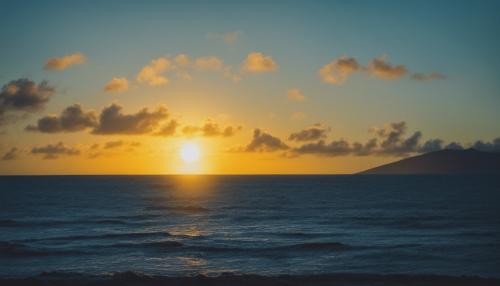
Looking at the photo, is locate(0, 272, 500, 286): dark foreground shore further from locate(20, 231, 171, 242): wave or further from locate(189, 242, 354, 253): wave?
locate(20, 231, 171, 242): wave

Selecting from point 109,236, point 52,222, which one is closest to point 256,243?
point 109,236

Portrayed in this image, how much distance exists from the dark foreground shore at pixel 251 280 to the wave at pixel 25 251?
39.9ft

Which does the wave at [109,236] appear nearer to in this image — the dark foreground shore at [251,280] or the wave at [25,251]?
the wave at [25,251]

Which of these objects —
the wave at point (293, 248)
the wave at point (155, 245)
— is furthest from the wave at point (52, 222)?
the wave at point (293, 248)

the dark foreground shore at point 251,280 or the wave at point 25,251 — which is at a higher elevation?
the dark foreground shore at point 251,280

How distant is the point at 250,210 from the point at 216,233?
31.9 metres

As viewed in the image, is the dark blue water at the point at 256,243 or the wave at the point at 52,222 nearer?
the dark blue water at the point at 256,243

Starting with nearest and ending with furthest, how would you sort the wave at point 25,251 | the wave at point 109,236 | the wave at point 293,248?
the wave at point 25,251
the wave at point 293,248
the wave at point 109,236

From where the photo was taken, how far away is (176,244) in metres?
47.8

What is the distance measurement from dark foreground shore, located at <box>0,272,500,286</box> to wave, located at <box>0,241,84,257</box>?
39.9ft

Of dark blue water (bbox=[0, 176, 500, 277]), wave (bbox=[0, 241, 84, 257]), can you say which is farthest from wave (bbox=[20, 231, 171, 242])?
wave (bbox=[0, 241, 84, 257])

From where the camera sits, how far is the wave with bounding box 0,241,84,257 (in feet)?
141

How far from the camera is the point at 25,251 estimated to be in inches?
1745

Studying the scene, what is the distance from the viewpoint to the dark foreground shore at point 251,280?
97.9ft
